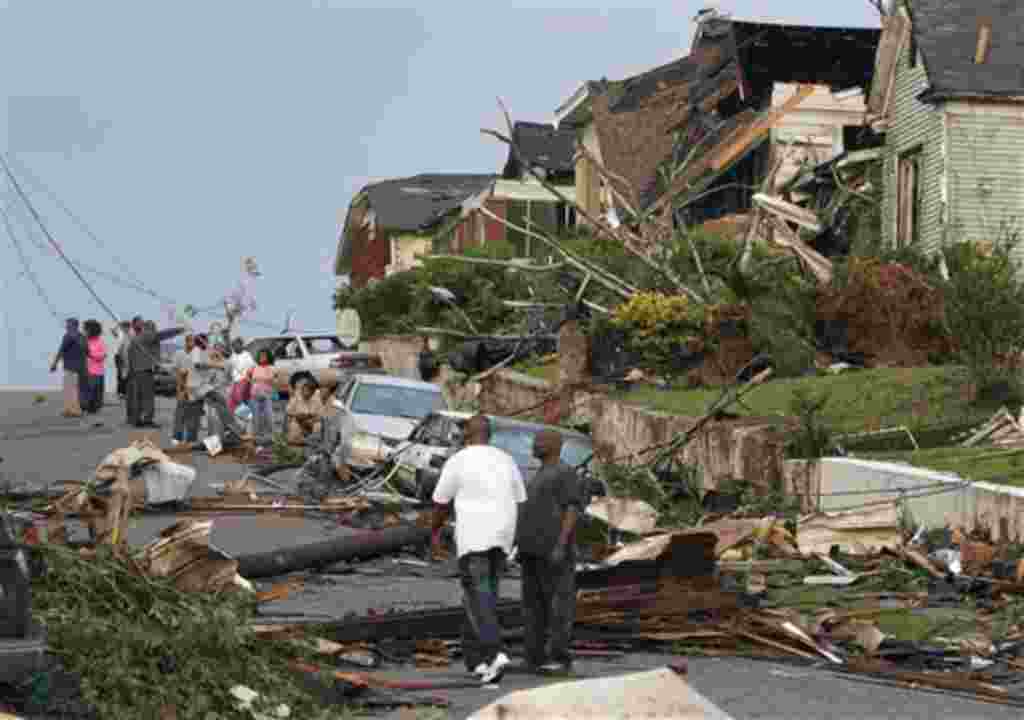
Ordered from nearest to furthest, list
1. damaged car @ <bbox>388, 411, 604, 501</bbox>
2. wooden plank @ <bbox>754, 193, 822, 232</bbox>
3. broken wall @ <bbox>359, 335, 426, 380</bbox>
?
damaged car @ <bbox>388, 411, 604, 501</bbox> → wooden plank @ <bbox>754, 193, 822, 232</bbox> → broken wall @ <bbox>359, 335, 426, 380</bbox>

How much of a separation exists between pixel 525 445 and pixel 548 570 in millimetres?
12661

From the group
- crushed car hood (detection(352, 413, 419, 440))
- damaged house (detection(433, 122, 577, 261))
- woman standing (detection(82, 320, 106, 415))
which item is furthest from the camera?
damaged house (detection(433, 122, 577, 261))

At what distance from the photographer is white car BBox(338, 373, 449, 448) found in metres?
33.2

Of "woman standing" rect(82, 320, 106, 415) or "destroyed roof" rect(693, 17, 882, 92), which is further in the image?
"destroyed roof" rect(693, 17, 882, 92)

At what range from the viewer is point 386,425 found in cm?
3338

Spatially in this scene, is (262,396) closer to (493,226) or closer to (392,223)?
(493,226)

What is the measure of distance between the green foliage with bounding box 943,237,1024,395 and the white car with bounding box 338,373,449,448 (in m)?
7.25

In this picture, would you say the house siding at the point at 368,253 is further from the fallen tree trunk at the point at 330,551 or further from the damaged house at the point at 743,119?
the fallen tree trunk at the point at 330,551

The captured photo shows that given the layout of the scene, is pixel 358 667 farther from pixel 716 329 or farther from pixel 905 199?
pixel 905 199

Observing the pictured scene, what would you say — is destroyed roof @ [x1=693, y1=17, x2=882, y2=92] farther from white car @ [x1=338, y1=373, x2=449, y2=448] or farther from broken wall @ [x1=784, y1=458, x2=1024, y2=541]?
broken wall @ [x1=784, y1=458, x2=1024, y2=541]

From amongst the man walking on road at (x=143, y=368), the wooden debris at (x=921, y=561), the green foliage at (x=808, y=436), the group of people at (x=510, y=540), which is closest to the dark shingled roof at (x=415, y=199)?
the man walking on road at (x=143, y=368)

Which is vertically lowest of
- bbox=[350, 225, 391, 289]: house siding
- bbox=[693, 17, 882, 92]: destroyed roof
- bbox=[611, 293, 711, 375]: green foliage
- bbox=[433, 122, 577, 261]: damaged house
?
bbox=[611, 293, 711, 375]: green foliage

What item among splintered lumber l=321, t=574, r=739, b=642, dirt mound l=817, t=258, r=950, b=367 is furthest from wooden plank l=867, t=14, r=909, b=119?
splintered lumber l=321, t=574, r=739, b=642

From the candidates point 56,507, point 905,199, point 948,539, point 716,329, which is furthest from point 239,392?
point 948,539
